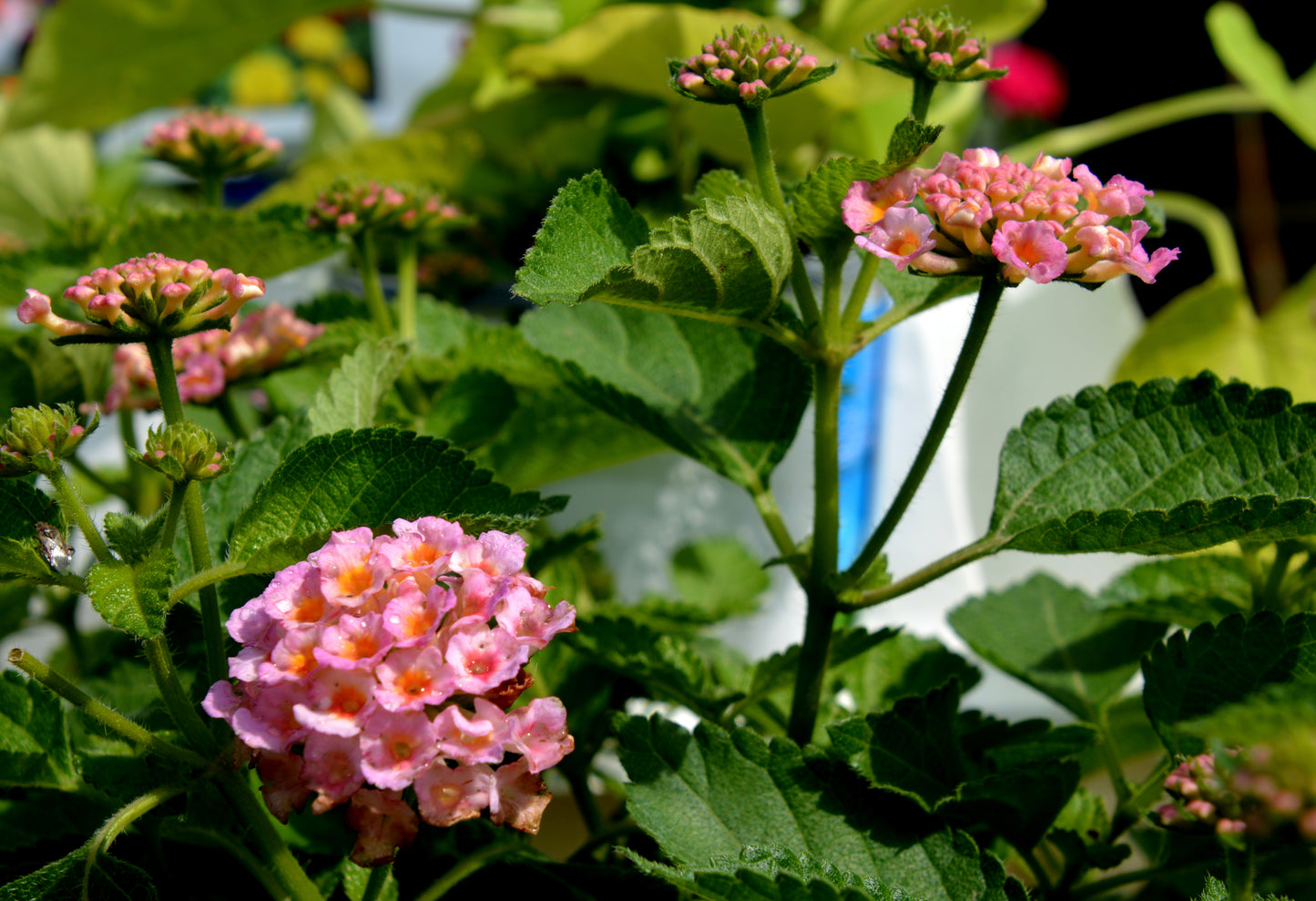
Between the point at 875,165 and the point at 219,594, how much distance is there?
25 cm

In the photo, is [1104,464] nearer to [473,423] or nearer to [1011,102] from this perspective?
[473,423]

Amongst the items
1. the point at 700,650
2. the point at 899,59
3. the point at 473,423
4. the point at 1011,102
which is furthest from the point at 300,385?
the point at 1011,102

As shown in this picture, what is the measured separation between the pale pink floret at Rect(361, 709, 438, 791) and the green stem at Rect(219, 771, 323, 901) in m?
0.06

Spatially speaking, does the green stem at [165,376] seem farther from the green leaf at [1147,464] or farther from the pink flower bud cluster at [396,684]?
the green leaf at [1147,464]

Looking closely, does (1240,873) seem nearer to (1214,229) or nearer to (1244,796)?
(1244,796)

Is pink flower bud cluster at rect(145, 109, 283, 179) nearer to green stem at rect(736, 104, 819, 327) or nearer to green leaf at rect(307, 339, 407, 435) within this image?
green leaf at rect(307, 339, 407, 435)

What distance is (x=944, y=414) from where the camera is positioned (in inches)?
15.0

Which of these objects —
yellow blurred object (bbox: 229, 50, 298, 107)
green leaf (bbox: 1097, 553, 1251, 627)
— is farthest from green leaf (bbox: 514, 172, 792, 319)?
yellow blurred object (bbox: 229, 50, 298, 107)

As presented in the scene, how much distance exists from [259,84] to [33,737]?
7.66ft

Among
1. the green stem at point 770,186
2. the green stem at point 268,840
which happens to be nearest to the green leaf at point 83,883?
the green stem at point 268,840

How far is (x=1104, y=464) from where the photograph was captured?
421 millimetres

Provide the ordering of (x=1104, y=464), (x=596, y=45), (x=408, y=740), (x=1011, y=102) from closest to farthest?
(x=408, y=740)
(x=1104, y=464)
(x=596, y=45)
(x=1011, y=102)

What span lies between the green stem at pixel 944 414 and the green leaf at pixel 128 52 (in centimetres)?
74

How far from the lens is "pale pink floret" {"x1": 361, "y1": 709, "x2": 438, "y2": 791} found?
0.30 meters
